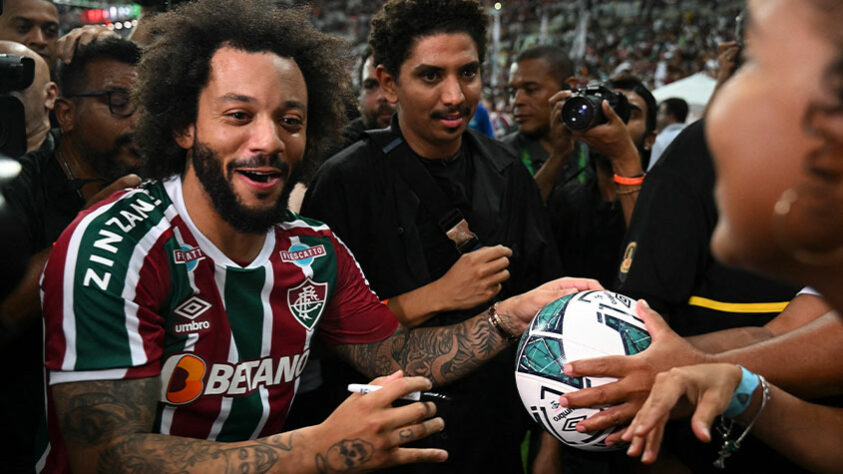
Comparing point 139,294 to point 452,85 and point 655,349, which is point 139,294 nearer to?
point 655,349

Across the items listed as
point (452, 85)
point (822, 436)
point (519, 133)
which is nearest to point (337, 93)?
point (452, 85)

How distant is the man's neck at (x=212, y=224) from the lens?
7.38 feet

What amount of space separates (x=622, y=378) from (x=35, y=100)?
2.34 metres

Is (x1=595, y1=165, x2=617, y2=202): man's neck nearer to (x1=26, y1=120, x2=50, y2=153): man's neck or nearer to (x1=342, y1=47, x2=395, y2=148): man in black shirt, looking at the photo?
Answer: (x1=342, y1=47, x2=395, y2=148): man in black shirt

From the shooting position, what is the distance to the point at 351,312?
2.57m

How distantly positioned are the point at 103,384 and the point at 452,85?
1908 millimetres

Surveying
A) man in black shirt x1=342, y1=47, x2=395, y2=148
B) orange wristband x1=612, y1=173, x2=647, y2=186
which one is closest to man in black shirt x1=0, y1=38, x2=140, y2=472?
man in black shirt x1=342, y1=47, x2=395, y2=148

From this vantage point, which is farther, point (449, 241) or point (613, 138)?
point (613, 138)

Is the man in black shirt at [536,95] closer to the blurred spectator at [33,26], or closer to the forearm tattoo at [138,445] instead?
the blurred spectator at [33,26]

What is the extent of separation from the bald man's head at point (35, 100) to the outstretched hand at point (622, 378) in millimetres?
2144

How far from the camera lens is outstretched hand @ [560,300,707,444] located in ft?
6.34

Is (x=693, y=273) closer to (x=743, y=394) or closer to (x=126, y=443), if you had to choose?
(x=743, y=394)

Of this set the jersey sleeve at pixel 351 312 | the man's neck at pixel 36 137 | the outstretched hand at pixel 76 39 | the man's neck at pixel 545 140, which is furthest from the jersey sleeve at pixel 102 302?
the man's neck at pixel 545 140

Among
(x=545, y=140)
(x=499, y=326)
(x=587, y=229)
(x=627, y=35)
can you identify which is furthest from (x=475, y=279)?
(x=627, y=35)
